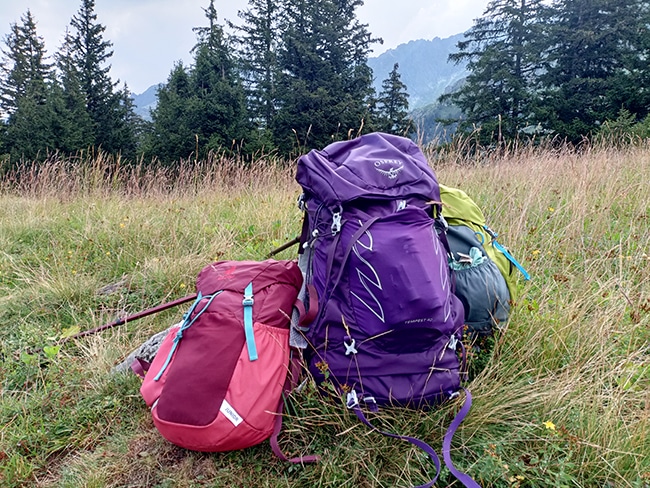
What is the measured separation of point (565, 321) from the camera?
1.82 m

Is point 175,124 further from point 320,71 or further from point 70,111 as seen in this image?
point 320,71

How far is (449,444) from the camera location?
131cm

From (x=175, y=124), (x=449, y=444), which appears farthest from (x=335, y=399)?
(x=175, y=124)

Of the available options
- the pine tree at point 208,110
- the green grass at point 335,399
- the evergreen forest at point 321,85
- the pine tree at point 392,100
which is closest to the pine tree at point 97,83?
the evergreen forest at point 321,85

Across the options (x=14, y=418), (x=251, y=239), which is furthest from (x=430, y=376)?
(x=251, y=239)

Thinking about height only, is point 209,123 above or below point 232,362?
above

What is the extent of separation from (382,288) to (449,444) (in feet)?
1.95

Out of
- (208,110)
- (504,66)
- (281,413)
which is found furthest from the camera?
(504,66)

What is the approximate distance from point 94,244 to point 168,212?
78 cm

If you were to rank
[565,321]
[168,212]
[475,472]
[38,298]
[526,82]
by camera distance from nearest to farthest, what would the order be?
[475,472], [565,321], [38,298], [168,212], [526,82]

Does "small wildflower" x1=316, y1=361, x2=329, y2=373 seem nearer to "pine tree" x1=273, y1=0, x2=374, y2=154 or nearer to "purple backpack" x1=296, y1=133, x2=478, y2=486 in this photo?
"purple backpack" x1=296, y1=133, x2=478, y2=486

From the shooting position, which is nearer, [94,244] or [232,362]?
[232,362]

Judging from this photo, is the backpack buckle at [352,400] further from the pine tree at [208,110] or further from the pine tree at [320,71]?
the pine tree at [320,71]

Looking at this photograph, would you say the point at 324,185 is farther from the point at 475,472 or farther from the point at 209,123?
the point at 209,123
